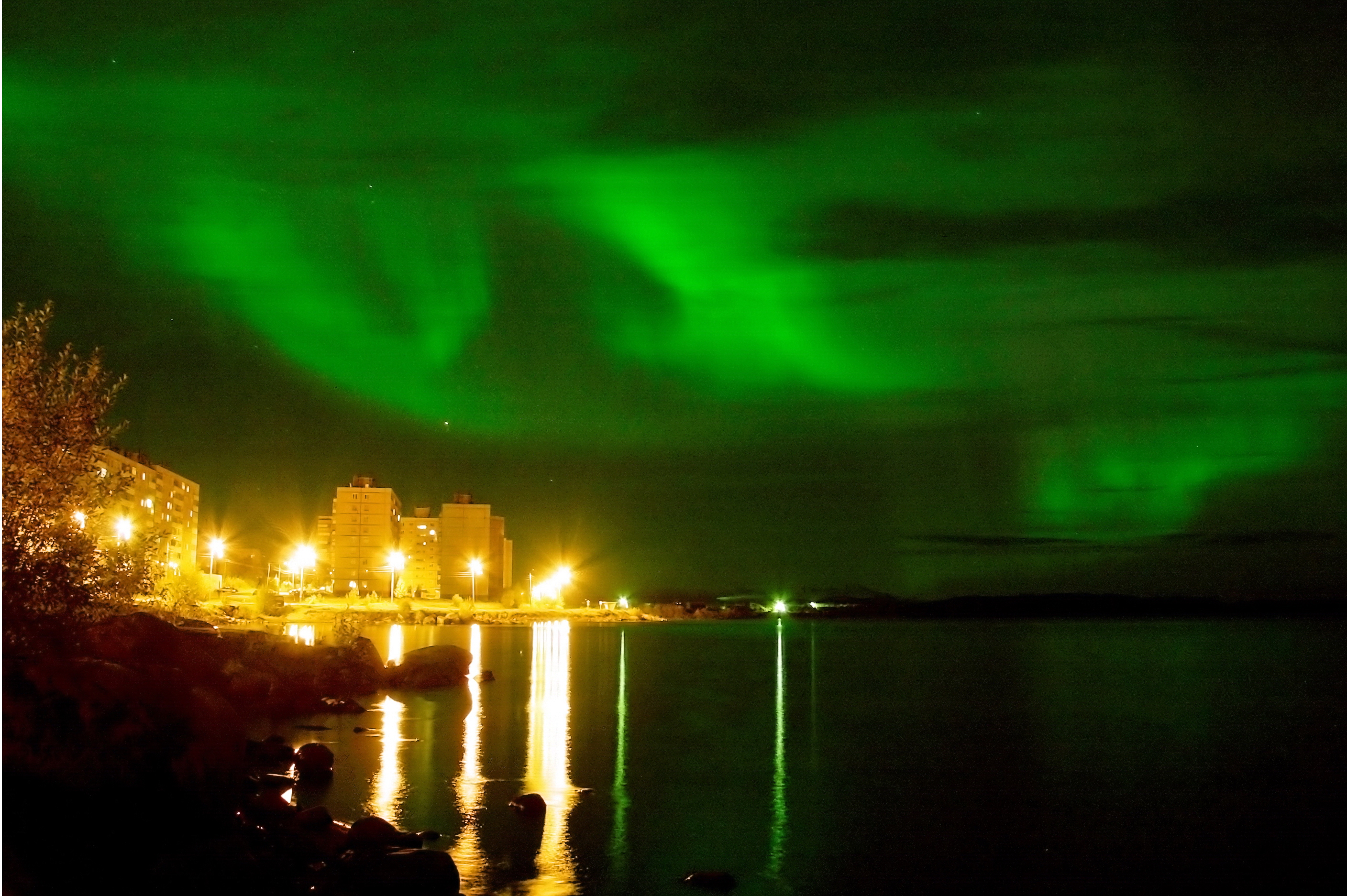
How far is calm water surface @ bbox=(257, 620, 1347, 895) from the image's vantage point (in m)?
27.1

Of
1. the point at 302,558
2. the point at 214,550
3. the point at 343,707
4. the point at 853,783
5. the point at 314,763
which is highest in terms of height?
the point at 214,550

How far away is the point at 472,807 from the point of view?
31.1 m

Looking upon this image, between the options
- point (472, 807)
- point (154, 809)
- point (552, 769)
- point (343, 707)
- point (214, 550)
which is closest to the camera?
point (154, 809)

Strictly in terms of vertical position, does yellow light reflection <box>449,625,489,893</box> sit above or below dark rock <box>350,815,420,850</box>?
below

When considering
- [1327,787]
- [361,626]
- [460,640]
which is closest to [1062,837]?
[1327,787]

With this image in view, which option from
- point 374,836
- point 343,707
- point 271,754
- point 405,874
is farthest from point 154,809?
point 343,707

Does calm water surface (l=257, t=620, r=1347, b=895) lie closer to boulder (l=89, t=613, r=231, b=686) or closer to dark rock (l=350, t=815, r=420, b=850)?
dark rock (l=350, t=815, r=420, b=850)

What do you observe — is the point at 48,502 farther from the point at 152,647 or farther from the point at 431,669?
the point at 431,669

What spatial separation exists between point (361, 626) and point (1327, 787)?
107 metres

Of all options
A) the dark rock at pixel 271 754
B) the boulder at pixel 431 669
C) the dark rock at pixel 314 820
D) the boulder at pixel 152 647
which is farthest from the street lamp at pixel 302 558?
the dark rock at pixel 314 820

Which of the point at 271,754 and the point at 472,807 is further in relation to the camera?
the point at 271,754

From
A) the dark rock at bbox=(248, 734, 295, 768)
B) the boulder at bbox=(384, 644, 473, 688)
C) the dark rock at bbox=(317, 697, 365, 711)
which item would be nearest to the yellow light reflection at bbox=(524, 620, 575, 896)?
the boulder at bbox=(384, 644, 473, 688)

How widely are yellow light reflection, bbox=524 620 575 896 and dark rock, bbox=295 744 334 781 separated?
594 centimetres

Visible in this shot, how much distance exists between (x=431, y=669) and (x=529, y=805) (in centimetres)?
3547
